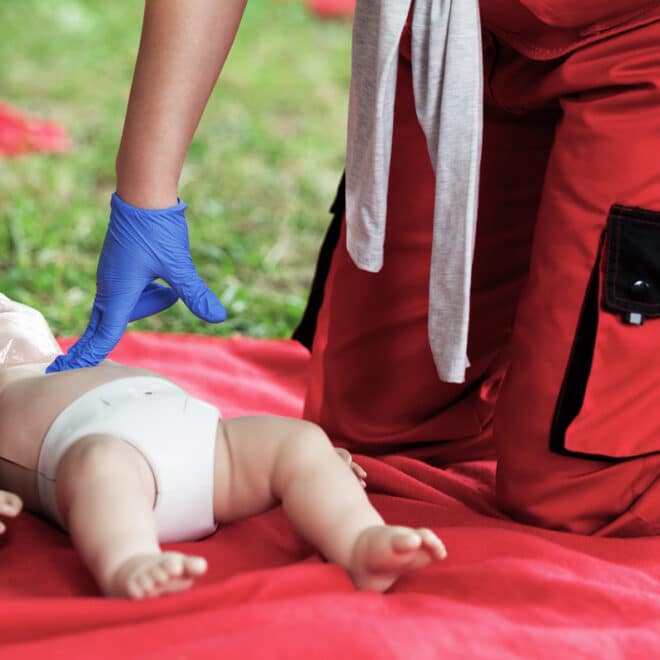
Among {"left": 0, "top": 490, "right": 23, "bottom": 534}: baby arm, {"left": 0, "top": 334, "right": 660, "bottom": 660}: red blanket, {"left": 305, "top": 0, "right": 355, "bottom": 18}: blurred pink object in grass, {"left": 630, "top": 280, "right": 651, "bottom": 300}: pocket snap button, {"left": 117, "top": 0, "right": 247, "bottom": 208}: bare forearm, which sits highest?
{"left": 305, "top": 0, "right": 355, "bottom": 18}: blurred pink object in grass

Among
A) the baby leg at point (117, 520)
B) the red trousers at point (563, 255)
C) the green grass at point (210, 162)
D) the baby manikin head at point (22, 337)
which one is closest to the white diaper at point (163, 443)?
the baby leg at point (117, 520)

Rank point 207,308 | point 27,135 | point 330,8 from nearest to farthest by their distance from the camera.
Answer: point 207,308, point 27,135, point 330,8

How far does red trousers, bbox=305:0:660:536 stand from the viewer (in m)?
1.42

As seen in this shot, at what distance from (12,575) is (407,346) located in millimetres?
737

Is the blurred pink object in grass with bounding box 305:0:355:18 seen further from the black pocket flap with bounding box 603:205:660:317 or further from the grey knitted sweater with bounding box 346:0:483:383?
the black pocket flap with bounding box 603:205:660:317

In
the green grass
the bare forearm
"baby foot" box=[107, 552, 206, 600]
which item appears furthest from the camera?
the green grass

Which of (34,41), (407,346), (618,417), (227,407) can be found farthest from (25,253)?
(34,41)

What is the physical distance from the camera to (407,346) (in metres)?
1.78

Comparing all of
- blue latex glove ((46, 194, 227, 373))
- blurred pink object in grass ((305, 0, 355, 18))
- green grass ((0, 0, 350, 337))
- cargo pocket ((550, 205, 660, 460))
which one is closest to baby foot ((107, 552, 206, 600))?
blue latex glove ((46, 194, 227, 373))

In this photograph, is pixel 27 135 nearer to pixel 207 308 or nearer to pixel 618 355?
pixel 207 308

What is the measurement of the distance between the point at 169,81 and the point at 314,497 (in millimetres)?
518

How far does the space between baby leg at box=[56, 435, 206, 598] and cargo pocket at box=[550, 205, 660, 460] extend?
1.79 ft

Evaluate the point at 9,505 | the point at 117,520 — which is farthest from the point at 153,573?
the point at 9,505

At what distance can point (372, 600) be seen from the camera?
3.86 feet
